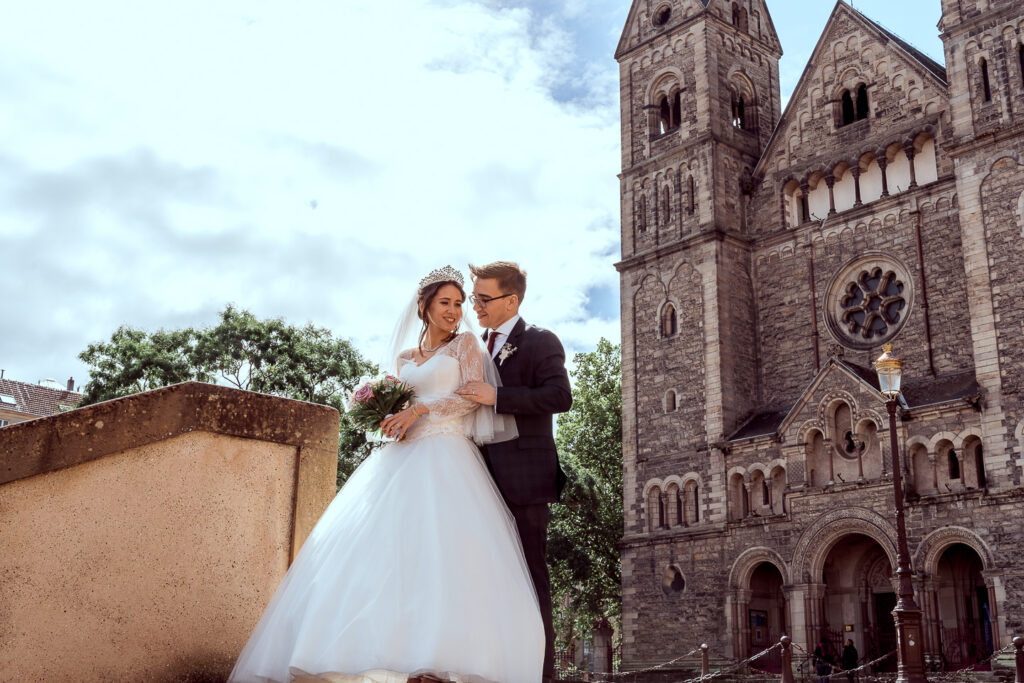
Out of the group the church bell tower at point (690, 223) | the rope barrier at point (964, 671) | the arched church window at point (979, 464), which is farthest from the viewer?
the church bell tower at point (690, 223)

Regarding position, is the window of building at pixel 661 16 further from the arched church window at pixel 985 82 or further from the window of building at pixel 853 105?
the arched church window at pixel 985 82

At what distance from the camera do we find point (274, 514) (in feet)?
16.1

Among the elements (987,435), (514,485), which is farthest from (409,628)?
(987,435)

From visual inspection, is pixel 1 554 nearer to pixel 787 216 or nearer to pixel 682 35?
pixel 787 216

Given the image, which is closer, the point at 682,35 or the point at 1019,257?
the point at 1019,257

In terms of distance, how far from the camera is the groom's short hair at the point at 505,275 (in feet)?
15.6

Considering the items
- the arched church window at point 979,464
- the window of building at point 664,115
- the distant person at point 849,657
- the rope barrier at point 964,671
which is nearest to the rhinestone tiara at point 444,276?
the rope barrier at point 964,671

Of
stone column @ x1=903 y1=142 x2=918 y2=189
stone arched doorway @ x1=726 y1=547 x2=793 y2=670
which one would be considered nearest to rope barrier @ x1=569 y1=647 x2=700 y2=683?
stone arched doorway @ x1=726 y1=547 x2=793 y2=670

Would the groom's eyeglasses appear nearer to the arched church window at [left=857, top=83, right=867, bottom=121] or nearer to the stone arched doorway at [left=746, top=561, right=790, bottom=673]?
the stone arched doorway at [left=746, top=561, right=790, bottom=673]

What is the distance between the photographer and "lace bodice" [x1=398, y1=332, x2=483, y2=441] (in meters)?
4.53

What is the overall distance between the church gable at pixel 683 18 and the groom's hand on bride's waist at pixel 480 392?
27.4m

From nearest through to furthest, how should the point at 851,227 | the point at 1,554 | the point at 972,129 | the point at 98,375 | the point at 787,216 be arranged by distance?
the point at 1,554 < the point at 972,129 < the point at 851,227 < the point at 787,216 < the point at 98,375

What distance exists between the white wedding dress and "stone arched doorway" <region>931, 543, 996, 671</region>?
63.2ft

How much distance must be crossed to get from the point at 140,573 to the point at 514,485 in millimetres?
1663
